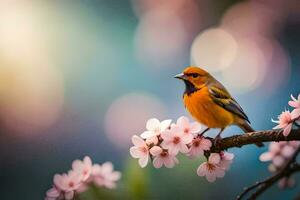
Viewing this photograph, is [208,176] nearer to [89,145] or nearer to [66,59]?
[89,145]

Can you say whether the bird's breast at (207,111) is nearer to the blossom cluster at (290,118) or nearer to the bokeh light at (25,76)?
the blossom cluster at (290,118)

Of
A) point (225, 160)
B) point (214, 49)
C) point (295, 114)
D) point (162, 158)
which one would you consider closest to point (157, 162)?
point (162, 158)

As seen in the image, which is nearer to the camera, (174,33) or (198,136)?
(198,136)

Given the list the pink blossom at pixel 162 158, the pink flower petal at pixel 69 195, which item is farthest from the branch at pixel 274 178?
A: the pink flower petal at pixel 69 195

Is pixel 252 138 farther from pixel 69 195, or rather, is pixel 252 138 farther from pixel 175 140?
pixel 69 195

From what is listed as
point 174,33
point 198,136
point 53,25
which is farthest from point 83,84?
point 198,136
